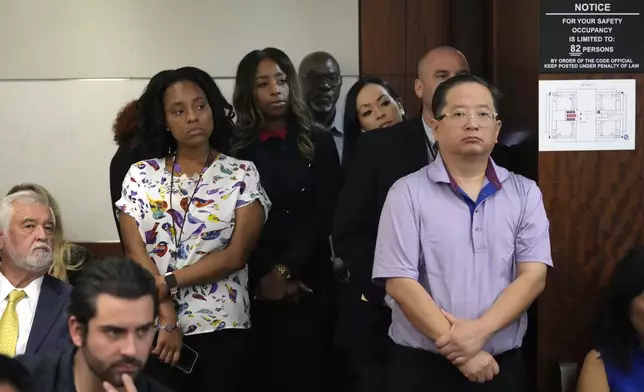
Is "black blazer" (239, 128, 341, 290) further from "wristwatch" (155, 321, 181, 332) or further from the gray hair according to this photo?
the gray hair

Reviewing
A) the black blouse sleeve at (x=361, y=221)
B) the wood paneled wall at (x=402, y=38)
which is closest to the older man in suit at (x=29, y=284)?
the black blouse sleeve at (x=361, y=221)

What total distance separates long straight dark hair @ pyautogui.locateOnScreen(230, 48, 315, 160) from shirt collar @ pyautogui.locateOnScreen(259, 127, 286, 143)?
27 mm

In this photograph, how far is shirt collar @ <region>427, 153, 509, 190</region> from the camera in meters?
2.18

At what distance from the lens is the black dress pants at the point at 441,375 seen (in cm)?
213

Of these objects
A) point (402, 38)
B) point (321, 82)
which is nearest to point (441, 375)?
point (321, 82)

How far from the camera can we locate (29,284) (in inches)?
99.7

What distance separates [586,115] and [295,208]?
3.53ft

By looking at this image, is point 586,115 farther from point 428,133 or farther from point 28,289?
point 28,289

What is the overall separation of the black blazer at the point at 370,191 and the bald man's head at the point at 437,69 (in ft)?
0.61

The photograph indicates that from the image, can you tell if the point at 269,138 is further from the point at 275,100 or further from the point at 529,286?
the point at 529,286

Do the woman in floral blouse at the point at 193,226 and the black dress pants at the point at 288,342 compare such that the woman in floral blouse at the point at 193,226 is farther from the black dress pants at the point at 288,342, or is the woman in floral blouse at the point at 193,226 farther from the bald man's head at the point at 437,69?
the bald man's head at the point at 437,69

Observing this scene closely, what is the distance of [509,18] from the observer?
3199mm

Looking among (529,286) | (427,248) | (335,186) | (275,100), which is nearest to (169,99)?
(275,100)

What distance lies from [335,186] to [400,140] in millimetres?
546
